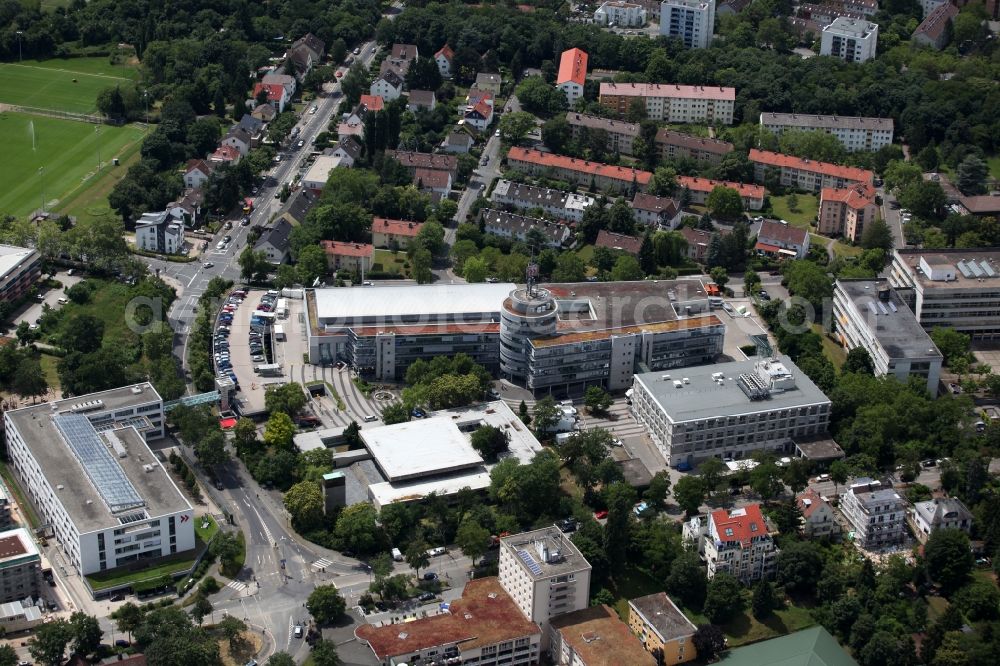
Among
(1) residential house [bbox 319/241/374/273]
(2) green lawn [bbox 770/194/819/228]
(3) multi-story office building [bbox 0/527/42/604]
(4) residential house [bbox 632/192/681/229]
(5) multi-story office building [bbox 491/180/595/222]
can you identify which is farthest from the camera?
(2) green lawn [bbox 770/194/819/228]

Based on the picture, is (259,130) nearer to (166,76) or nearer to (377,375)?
(166,76)

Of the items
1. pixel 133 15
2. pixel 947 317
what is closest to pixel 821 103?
pixel 947 317

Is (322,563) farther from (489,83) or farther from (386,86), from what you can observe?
(489,83)

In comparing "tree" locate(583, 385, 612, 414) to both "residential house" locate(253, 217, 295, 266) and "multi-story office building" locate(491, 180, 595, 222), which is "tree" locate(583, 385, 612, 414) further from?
"residential house" locate(253, 217, 295, 266)

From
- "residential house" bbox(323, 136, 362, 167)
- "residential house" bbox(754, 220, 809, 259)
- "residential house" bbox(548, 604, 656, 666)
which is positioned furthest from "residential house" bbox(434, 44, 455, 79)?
"residential house" bbox(548, 604, 656, 666)

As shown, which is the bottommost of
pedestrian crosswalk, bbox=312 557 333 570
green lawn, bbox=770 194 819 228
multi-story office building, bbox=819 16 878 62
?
pedestrian crosswalk, bbox=312 557 333 570

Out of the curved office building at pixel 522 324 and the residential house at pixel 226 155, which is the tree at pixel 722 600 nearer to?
the curved office building at pixel 522 324

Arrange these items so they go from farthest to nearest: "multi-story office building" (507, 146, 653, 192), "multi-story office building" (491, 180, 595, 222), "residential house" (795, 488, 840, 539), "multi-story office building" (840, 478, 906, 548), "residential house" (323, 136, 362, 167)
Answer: "residential house" (323, 136, 362, 167) → "multi-story office building" (507, 146, 653, 192) → "multi-story office building" (491, 180, 595, 222) → "residential house" (795, 488, 840, 539) → "multi-story office building" (840, 478, 906, 548)
